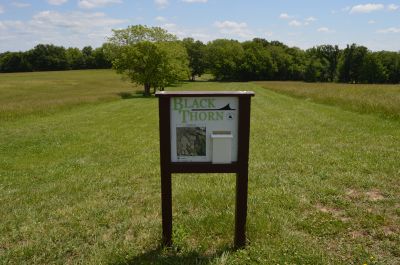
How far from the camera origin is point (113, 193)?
7312 millimetres

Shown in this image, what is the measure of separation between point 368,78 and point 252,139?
92.4 m

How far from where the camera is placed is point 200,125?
4.53 metres

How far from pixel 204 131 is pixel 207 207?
2063 millimetres

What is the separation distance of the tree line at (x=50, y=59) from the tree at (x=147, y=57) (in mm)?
57733

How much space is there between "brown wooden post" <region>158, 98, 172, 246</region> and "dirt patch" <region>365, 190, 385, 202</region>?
360 centimetres

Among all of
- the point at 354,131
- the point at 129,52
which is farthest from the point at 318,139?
the point at 129,52

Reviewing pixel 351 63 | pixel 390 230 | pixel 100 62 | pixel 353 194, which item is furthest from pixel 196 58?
pixel 390 230

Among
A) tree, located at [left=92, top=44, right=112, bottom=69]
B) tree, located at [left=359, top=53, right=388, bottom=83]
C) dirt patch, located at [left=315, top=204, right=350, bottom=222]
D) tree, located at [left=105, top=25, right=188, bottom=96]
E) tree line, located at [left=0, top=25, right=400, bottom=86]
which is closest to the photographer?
dirt patch, located at [left=315, top=204, right=350, bottom=222]

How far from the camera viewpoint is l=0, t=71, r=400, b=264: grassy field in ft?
15.6

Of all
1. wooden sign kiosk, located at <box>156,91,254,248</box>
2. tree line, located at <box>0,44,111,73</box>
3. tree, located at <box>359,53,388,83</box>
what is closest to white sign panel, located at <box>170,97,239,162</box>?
wooden sign kiosk, located at <box>156,91,254,248</box>

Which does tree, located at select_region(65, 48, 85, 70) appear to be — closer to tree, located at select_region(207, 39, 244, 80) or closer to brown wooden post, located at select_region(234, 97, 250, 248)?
tree, located at select_region(207, 39, 244, 80)

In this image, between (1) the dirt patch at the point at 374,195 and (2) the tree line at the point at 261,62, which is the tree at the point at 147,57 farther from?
(1) the dirt patch at the point at 374,195

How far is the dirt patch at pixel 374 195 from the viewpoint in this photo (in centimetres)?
647

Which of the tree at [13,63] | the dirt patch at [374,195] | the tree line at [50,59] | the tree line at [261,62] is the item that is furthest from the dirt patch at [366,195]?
the tree at [13,63]
